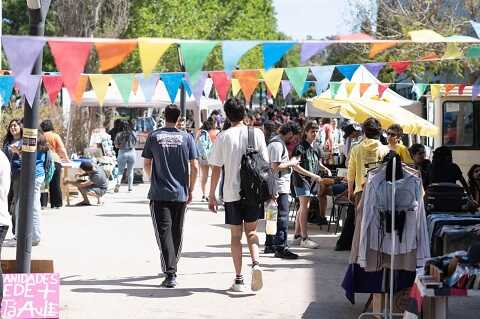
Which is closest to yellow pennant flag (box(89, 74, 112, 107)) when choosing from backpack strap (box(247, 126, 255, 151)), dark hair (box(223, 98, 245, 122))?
dark hair (box(223, 98, 245, 122))

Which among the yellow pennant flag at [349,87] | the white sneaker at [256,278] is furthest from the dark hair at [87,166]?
the white sneaker at [256,278]

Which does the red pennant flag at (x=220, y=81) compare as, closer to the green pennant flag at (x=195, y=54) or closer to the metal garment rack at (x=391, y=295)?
the green pennant flag at (x=195, y=54)

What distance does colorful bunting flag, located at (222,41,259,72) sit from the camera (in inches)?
336

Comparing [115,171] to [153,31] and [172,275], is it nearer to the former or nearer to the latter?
[172,275]

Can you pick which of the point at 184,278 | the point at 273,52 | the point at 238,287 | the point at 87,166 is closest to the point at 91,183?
the point at 87,166

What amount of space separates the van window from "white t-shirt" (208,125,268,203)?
8846mm

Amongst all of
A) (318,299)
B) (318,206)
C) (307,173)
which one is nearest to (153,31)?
(318,206)

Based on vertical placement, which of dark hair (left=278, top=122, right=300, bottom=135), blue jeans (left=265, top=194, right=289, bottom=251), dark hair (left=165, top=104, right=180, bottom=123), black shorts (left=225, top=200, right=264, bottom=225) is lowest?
blue jeans (left=265, top=194, right=289, bottom=251)

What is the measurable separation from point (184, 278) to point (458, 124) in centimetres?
886

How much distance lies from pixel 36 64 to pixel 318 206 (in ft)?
27.7

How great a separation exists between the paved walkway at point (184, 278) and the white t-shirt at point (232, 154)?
1.09 m

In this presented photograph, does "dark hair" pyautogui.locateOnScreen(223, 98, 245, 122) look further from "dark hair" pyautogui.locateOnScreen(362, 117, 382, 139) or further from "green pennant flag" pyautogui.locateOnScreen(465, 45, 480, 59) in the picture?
"green pennant flag" pyautogui.locateOnScreen(465, 45, 480, 59)

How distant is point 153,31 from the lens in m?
40.9

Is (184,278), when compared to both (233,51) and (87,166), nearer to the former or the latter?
(233,51)
